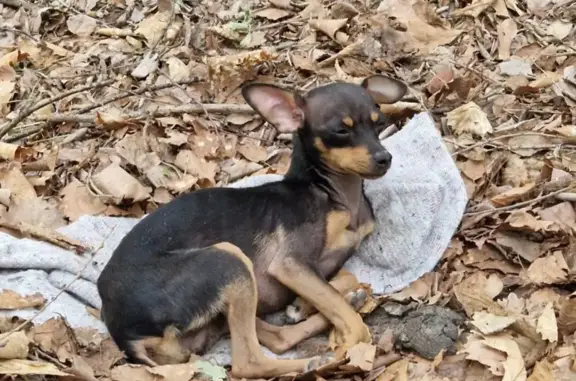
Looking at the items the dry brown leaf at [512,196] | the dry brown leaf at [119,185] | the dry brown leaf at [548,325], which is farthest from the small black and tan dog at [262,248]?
the dry brown leaf at [119,185]

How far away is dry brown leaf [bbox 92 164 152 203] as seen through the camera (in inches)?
221

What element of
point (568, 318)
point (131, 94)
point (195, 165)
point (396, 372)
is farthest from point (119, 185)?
point (568, 318)

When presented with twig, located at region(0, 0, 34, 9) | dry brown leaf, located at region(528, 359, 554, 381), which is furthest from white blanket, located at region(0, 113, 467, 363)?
twig, located at region(0, 0, 34, 9)

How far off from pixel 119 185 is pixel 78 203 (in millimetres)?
299

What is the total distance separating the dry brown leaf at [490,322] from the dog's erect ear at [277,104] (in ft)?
4.88

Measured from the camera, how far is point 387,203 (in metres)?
5.24

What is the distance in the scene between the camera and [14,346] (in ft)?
13.1

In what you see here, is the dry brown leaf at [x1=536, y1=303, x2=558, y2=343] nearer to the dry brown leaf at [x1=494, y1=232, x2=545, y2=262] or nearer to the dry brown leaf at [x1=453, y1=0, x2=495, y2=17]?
the dry brown leaf at [x1=494, y1=232, x2=545, y2=262]

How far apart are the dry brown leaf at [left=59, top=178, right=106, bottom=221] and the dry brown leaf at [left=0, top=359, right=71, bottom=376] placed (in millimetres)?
1743

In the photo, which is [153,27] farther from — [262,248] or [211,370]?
[211,370]

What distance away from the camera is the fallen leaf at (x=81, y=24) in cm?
779

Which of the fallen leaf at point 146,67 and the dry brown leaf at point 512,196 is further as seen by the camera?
the fallen leaf at point 146,67

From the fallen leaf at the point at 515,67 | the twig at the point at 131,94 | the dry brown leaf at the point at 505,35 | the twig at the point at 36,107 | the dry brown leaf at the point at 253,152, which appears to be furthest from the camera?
the twig at the point at 131,94

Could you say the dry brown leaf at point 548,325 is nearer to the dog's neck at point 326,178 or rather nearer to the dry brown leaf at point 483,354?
the dry brown leaf at point 483,354
